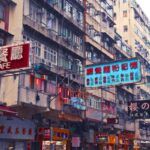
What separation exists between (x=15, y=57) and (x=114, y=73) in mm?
8660

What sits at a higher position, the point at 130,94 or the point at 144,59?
the point at 144,59

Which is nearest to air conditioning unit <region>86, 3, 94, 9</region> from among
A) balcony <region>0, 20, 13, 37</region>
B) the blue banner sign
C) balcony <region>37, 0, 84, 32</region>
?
balcony <region>37, 0, 84, 32</region>

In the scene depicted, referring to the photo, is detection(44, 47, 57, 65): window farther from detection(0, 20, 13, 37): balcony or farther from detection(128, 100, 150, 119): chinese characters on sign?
detection(128, 100, 150, 119): chinese characters on sign

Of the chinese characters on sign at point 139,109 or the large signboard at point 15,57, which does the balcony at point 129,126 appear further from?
the large signboard at point 15,57

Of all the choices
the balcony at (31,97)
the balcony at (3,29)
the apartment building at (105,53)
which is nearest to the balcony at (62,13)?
the apartment building at (105,53)

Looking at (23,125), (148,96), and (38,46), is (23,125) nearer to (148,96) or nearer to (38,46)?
(38,46)

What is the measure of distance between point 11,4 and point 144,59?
34192 millimetres

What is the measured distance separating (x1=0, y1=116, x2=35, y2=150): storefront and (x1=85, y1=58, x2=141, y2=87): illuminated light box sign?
4794 millimetres

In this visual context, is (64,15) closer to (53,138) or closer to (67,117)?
(67,117)

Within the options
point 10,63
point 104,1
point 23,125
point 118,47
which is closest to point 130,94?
point 118,47

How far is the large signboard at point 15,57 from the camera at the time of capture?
56.5 ft

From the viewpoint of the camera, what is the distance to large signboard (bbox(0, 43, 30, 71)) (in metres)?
17.2

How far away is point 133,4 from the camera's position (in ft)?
179

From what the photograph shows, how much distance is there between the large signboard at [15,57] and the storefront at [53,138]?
7530 mm
